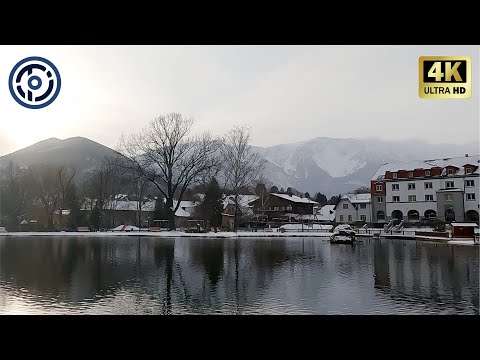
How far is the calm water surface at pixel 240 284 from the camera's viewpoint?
640 centimetres

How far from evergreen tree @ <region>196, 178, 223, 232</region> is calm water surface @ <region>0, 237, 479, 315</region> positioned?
45.3 feet

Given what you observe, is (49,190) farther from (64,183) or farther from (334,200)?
(334,200)

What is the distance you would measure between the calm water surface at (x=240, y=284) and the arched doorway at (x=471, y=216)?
2158mm

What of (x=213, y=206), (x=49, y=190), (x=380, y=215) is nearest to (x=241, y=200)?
(x=213, y=206)

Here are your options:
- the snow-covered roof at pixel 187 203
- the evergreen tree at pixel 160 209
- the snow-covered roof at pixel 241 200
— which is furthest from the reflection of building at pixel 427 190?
the evergreen tree at pixel 160 209

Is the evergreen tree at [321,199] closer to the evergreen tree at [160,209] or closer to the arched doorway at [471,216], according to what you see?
the arched doorway at [471,216]

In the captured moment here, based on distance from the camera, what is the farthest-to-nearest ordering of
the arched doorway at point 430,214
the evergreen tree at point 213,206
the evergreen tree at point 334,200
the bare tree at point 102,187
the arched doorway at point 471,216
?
1. the evergreen tree at point 213,206
2. the bare tree at point 102,187
3. the evergreen tree at point 334,200
4. the arched doorway at point 430,214
5. the arched doorway at point 471,216

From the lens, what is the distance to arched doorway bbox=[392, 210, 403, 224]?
58.9ft

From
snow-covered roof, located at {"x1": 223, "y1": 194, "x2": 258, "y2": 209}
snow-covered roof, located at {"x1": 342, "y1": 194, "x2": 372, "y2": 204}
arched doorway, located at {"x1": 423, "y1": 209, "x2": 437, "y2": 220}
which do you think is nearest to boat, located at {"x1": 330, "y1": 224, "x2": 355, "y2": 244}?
snow-covered roof, located at {"x1": 342, "y1": 194, "x2": 372, "y2": 204}

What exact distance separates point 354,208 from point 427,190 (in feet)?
14.6

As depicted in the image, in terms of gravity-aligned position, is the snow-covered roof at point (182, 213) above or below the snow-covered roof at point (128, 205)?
below

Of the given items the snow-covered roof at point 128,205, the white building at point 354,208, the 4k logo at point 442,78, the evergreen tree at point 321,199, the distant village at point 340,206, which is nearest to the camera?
the 4k logo at point 442,78

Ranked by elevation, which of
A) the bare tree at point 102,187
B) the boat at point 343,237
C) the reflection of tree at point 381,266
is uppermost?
the bare tree at point 102,187

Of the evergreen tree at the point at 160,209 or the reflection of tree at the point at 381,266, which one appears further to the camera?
the evergreen tree at the point at 160,209
